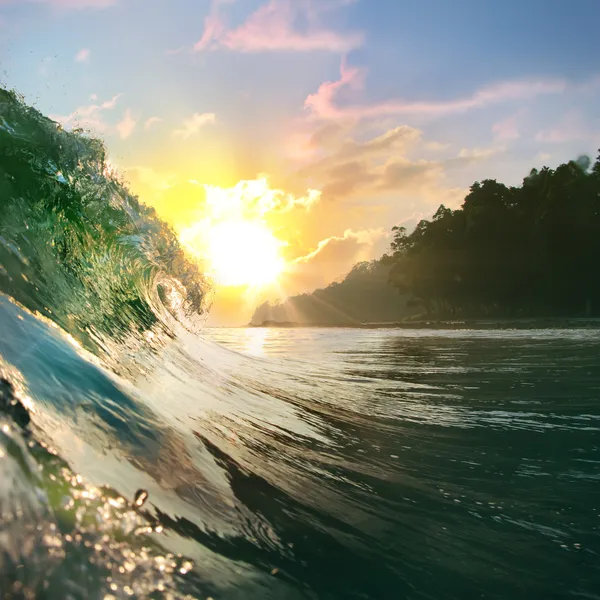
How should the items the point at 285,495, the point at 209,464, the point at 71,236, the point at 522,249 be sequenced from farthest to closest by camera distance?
the point at 522,249 → the point at 71,236 → the point at 209,464 → the point at 285,495

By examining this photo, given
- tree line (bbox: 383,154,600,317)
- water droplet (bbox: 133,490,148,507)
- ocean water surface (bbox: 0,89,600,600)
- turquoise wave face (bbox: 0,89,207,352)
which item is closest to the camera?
ocean water surface (bbox: 0,89,600,600)

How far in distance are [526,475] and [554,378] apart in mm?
5696

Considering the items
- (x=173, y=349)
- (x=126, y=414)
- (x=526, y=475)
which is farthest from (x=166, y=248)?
(x=526, y=475)

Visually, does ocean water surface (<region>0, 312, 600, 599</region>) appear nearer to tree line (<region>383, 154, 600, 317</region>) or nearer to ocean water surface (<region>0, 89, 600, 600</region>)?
ocean water surface (<region>0, 89, 600, 600</region>)

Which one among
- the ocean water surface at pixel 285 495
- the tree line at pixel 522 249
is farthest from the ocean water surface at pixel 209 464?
the tree line at pixel 522 249

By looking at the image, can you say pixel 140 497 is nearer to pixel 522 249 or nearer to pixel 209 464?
pixel 209 464

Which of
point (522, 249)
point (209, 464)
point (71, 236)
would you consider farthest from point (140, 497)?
point (522, 249)

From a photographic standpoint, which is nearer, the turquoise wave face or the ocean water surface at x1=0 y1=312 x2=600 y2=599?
the ocean water surface at x1=0 y1=312 x2=600 y2=599

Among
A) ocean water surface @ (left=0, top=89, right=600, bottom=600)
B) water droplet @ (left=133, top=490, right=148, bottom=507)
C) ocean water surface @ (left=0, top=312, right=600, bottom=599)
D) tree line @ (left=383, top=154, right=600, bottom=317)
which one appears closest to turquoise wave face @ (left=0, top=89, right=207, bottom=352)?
ocean water surface @ (left=0, top=89, right=600, bottom=600)

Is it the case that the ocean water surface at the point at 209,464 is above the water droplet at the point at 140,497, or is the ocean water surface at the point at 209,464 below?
above

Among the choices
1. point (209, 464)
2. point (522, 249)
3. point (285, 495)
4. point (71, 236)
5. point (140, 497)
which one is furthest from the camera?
point (522, 249)

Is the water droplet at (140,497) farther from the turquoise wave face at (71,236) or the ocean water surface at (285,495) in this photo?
the turquoise wave face at (71,236)

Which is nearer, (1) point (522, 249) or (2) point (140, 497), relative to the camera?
(2) point (140, 497)

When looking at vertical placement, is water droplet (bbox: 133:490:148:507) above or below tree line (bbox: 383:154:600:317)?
below
